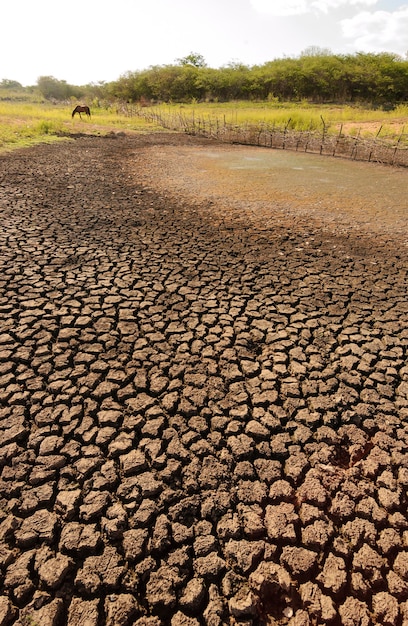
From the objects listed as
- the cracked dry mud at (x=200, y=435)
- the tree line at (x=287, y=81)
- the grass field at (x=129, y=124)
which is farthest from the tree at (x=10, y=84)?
the cracked dry mud at (x=200, y=435)

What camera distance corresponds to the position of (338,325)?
13.5 feet

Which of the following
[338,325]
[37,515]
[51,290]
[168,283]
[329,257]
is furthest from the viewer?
[329,257]

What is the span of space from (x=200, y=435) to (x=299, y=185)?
9.14m

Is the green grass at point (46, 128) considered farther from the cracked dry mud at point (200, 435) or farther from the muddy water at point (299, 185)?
the cracked dry mud at point (200, 435)

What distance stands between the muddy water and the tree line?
27.2 meters

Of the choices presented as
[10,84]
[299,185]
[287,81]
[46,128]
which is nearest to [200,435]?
[299,185]

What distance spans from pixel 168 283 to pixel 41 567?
3.34 metres

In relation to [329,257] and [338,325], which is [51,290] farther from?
[329,257]

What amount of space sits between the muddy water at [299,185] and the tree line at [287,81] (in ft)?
89.2

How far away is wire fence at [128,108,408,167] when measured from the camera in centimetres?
1445

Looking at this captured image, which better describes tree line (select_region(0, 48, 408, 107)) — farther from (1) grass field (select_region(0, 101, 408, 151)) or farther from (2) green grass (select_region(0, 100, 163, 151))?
(2) green grass (select_region(0, 100, 163, 151))

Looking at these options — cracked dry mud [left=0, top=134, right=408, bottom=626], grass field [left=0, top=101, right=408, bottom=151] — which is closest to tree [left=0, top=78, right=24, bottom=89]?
grass field [left=0, top=101, right=408, bottom=151]

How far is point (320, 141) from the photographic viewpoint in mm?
16875

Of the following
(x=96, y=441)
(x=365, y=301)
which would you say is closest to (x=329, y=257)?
(x=365, y=301)
